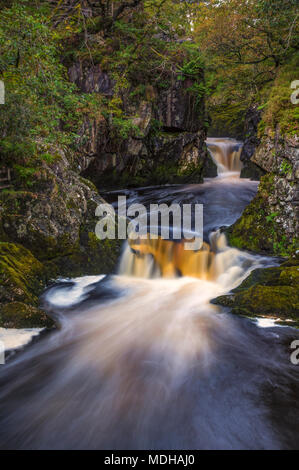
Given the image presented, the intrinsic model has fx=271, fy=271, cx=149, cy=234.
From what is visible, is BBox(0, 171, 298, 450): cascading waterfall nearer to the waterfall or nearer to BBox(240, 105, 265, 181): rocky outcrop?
the waterfall

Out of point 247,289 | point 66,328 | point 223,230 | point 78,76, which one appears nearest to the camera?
point 66,328

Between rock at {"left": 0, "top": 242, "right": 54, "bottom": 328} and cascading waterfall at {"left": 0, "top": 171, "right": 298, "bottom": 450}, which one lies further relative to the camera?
rock at {"left": 0, "top": 242, "right": 54, "bottom": 328}

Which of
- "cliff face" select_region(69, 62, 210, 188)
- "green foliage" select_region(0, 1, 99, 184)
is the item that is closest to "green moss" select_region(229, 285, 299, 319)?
"green foliage" select_region(0, 1, 99, 184)

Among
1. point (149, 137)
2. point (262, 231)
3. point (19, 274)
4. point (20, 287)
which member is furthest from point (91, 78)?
point (20, 287)

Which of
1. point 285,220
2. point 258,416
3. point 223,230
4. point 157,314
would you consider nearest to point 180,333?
point 157,314

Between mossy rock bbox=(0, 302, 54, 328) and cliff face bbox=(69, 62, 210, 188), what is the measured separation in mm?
7175

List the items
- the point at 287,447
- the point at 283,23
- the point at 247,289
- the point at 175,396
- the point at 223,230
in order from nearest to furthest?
the point at 287,447 < the point at 175,396 < the point at 247,289 < the point at 283,23 < the point at 223,230

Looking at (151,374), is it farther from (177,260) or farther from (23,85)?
(23,85)

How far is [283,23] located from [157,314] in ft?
25.0

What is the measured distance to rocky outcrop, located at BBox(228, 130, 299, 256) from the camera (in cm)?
570

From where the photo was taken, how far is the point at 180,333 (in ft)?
14.2

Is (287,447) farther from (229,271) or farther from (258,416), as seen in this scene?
(229,271)

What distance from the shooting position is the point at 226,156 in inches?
710

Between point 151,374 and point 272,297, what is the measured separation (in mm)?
2253
